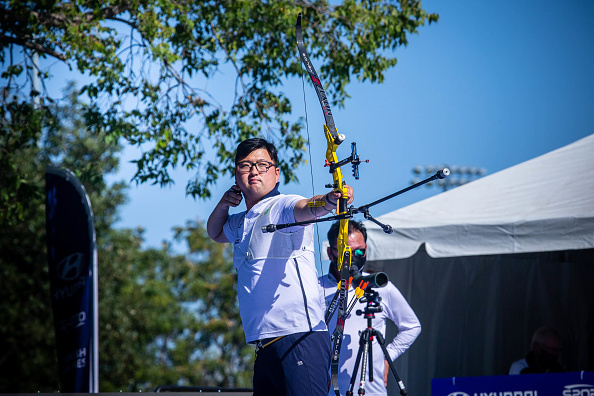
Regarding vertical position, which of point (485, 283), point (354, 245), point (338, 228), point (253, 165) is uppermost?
point (253, 165)

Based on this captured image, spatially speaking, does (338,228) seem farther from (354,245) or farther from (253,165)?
(253,165)

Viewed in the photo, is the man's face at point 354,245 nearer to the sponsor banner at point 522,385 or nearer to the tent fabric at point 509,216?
the tent fabric at point 509,216

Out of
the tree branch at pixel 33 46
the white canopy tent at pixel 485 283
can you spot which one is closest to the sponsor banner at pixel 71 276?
the tree branch at pixel 33 46

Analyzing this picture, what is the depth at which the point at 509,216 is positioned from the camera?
16.6ft

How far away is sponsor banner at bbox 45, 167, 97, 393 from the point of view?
6.26m

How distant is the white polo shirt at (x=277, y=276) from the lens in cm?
263

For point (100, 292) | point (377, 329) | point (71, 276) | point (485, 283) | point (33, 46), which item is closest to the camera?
point (377, 329)

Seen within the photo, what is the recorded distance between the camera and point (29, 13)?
7.16 m

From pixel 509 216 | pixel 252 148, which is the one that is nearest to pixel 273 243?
pixel 252 148

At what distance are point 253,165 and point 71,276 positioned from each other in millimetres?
4364

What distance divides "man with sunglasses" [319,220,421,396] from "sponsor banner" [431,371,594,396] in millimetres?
481

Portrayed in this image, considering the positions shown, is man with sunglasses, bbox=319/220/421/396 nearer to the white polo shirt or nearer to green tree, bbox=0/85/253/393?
the white polo shirt

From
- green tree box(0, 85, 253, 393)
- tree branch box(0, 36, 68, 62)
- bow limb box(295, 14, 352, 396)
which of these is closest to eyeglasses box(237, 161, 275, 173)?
bow limb box(295, 14, 352, 396)

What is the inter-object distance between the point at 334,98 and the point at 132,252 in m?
13.9
